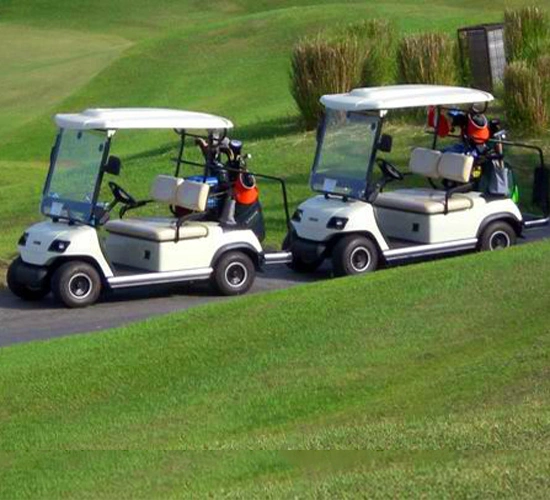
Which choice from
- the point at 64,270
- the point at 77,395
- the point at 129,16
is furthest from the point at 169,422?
the point at 129,16

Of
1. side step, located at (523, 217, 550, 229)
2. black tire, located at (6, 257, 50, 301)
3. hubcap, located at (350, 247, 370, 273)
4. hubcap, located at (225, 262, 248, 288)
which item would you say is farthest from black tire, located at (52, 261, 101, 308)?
side step, located at (523, 217, 550, 229)

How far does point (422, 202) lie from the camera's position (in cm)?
1347

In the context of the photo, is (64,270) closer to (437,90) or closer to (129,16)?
(437,90)

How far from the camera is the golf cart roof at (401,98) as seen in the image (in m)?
13.1

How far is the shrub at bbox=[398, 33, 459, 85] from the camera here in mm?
20203

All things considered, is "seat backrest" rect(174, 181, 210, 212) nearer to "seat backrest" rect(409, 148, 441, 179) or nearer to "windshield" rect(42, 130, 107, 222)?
"windshield" rect(42, 130, 107, 222)

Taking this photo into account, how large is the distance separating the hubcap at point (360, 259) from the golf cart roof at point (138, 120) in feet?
5.10

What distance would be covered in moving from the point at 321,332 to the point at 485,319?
3.43ft

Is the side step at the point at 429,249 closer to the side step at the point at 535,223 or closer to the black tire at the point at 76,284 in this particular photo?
the side step at the point at 535,223

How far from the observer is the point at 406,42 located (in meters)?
20.6

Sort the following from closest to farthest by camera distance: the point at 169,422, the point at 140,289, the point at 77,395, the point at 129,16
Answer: the point at 169,422 → the point at 77,395 → the point at 140,289 → the point at 129,16

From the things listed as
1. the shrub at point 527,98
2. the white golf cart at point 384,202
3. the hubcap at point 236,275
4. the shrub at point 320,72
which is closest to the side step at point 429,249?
the white golf cart at point 384,202

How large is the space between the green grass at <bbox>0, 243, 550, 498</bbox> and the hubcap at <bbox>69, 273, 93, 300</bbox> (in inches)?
68.4

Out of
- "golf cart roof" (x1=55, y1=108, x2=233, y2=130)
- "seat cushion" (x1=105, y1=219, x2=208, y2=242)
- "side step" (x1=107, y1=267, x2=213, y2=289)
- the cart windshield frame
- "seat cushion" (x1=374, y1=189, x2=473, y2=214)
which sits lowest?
"side step" (x1=107, y1=267, x2=213, y2=289)
